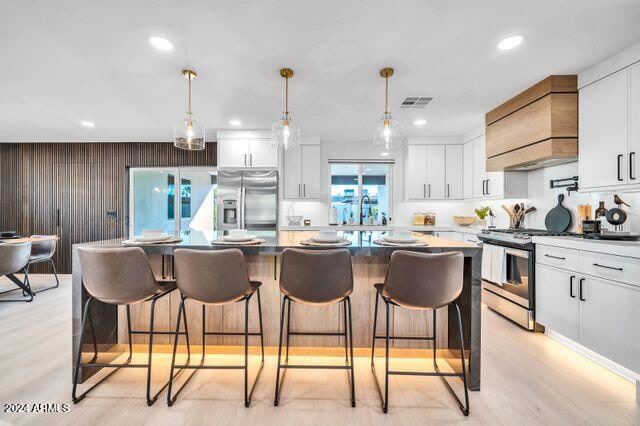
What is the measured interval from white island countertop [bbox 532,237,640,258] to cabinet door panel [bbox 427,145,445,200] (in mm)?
2155

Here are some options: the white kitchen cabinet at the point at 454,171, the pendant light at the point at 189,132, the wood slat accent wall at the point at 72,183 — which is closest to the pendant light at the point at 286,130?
the pendant light at the point at 189,132

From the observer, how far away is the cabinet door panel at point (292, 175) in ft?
16.1

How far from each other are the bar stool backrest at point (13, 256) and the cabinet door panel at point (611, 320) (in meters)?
5.60

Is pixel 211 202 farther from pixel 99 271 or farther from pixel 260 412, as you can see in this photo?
pixel 260 412

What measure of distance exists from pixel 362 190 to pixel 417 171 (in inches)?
41.1

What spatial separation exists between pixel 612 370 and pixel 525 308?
2.51 feet

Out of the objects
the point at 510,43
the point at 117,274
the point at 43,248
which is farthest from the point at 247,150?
the point at 510,43

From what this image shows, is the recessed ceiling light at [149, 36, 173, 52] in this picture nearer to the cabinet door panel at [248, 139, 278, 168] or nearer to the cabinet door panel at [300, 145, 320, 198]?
the cabinet door panel at [248, 139, 278, 168]

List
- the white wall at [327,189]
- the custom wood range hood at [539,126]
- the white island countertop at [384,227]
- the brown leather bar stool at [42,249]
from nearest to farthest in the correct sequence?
the custom wood range hood at [539,126], the brown leather bar stool at [42,249], the white island countertop at [384,227], the white wall at [327,189]

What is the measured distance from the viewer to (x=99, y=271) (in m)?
1.73

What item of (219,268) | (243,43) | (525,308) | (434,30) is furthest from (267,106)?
(525,308)

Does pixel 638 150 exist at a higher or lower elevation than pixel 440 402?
higher

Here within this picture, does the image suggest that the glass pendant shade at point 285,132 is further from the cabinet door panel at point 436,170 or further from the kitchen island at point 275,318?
the cabinet door panel at point 436,170

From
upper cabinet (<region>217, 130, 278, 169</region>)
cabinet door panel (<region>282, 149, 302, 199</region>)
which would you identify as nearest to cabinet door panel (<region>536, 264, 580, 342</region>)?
cabinet door panel (<region>282, 149, 302, 199</region>)
